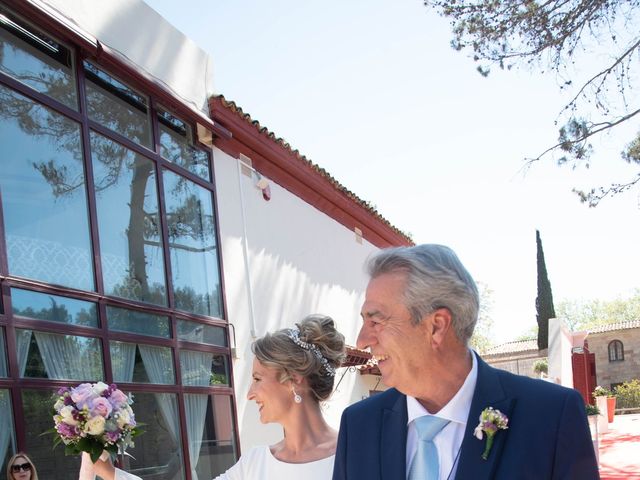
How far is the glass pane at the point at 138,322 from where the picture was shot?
7.43 meters

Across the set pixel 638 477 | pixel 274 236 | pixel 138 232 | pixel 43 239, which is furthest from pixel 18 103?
pixel 638 477

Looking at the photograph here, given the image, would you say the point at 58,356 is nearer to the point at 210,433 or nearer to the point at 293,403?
the point at 210,433

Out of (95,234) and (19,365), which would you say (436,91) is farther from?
(19,365)

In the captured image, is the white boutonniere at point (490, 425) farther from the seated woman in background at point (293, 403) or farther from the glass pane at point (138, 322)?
the glass pane at point (138, 322)

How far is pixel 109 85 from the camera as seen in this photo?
7.98 meters

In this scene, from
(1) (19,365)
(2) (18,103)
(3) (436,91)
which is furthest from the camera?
(3) (436,91)

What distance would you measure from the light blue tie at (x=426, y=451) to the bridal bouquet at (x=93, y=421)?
5.55ft

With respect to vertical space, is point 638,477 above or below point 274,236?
below

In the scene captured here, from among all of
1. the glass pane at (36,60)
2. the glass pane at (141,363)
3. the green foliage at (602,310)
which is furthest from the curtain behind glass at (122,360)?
the green foliage at (602,310)

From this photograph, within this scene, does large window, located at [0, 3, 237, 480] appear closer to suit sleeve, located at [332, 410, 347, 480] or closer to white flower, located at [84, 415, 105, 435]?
white flower, located at [84, 415, 105, 435]

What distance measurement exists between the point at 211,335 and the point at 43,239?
2866 mm

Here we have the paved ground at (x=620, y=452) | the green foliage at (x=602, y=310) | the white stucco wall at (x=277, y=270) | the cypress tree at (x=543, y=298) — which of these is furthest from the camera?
the green foliage at (x=602, y=310)

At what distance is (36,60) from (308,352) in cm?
452

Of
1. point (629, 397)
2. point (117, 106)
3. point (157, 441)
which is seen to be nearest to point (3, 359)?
point (157, 441)
